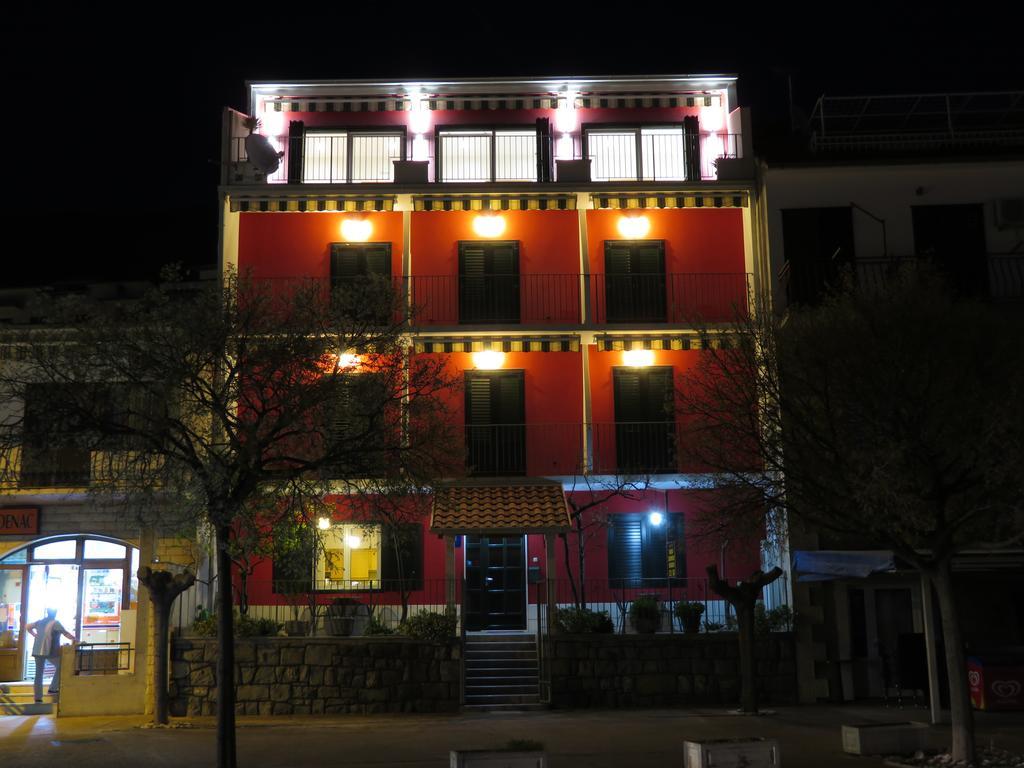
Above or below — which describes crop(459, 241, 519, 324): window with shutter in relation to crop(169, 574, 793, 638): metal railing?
above

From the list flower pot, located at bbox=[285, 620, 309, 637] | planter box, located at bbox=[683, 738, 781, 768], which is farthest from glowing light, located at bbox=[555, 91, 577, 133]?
planter box, located at bbox=[683, 738, 781, 768]

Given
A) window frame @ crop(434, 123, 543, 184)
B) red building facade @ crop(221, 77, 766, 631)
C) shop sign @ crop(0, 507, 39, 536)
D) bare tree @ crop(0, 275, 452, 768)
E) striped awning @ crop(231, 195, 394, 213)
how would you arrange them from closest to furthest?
1. bare tree @ crop(0, 275, 452, 768)
2. shop sign @ crop(0, 507, 39, 536)
3. red building facade @ crop(221, 77, 766, 631)
4. striped awning @ crop(231, 195, 394, 213)
5. window frame @ crop(434, 123, 543, 184)

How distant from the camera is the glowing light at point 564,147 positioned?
28.0 metres

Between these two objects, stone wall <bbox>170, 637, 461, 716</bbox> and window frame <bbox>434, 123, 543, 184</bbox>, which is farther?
window frame <bbox>434, 123, 543, 184</bbox>

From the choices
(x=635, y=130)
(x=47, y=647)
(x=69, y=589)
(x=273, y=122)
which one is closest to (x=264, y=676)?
(x=47, y=647)

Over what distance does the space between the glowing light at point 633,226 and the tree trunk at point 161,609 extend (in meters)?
13.1

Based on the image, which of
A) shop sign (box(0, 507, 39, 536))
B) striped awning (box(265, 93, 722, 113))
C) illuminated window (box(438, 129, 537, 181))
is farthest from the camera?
striped awning (box(265, 93, 722, 113))

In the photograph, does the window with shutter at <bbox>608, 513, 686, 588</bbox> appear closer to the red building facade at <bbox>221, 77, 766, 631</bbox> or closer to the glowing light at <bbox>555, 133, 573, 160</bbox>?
the red building facade at <bbox>221, 77, 766, 631</bbox>

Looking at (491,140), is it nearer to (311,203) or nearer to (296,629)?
(311,203)

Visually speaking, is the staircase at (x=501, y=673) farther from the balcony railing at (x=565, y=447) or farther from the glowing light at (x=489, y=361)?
the glowing light at (x=489, y=361)

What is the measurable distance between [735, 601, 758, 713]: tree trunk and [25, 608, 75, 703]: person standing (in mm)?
13969

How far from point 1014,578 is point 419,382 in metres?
13.5

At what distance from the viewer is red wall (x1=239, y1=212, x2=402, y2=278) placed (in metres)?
27.0

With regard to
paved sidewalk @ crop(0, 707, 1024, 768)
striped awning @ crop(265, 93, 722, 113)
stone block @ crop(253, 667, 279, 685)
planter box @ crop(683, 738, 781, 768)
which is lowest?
paved sidewalk @ crop(0, 707, 1024, 768)
